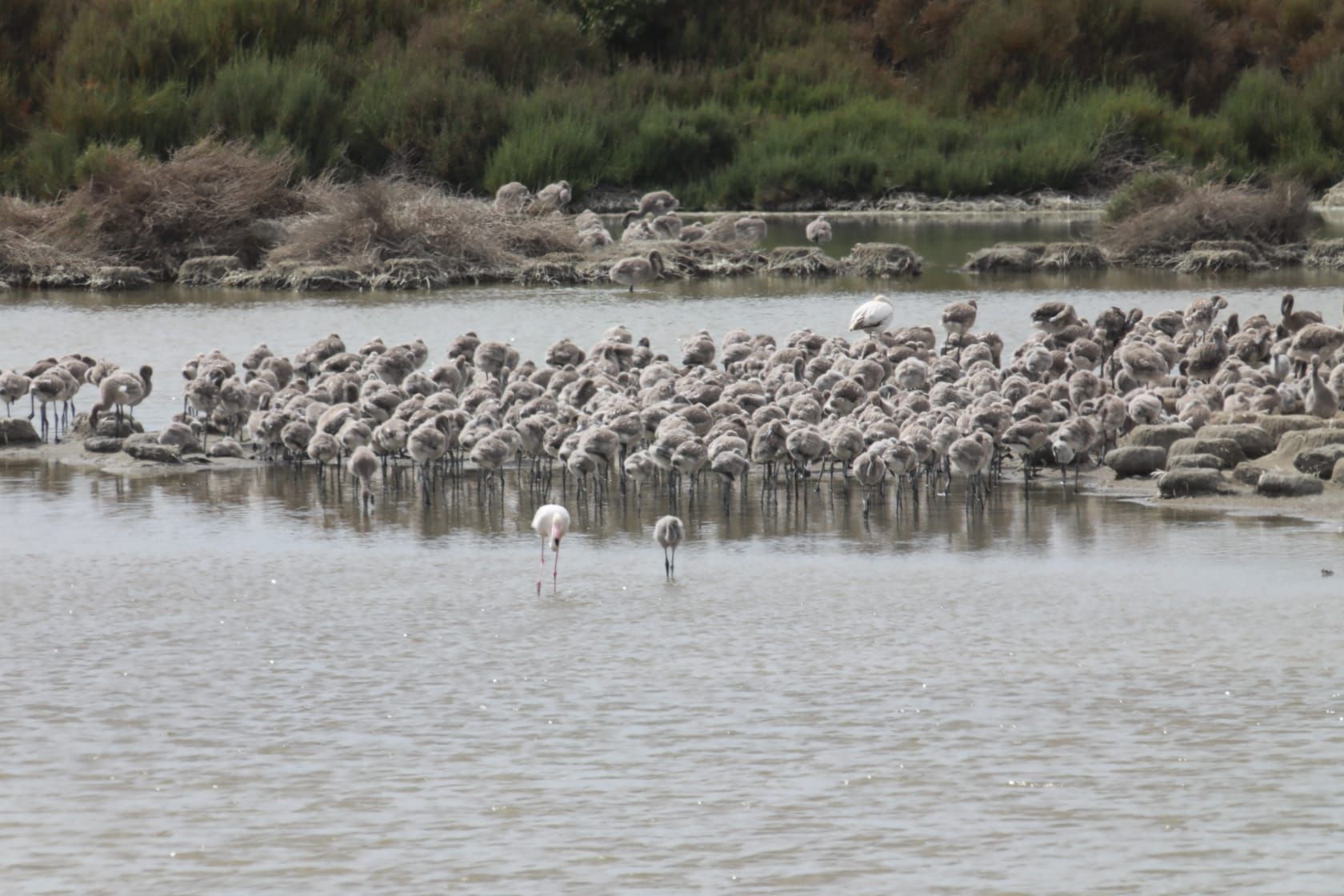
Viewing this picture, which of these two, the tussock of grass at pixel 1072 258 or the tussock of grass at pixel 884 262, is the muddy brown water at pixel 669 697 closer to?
the tussock of grass at pixel 884 262

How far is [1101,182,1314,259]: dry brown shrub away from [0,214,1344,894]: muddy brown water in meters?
19.1

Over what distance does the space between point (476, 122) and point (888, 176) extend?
30.3ft

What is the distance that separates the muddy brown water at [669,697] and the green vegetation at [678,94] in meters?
26.5

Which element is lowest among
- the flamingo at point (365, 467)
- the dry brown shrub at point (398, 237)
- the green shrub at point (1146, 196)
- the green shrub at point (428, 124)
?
the flamingo at point (365, 467)

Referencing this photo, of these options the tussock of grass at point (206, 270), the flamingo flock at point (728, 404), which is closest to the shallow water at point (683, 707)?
the flamingo flock at point (728, 404)

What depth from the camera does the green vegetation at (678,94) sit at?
136 feet

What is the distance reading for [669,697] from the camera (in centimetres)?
886

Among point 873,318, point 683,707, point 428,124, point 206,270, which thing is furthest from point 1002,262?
point 683,707

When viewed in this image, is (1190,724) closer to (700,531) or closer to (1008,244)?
(700,531)

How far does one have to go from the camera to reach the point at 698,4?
5259 centimetres

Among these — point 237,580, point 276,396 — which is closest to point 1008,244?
point 276,396

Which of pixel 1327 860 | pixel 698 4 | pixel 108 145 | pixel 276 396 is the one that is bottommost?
pixel 1327 860

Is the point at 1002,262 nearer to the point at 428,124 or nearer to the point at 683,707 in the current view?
the point at 428,124

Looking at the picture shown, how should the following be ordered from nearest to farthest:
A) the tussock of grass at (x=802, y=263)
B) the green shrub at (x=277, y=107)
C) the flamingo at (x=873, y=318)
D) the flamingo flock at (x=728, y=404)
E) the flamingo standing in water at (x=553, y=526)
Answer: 1. the flamingo standing in water at (x=553, y=526)
2. the flamingo flock at (x=728, y=404)
3. the flamingo at (x=873, y=318)
4. the tussock of grass at (x=802, y=263)
5. the green shrub at (x=277, y=107)
